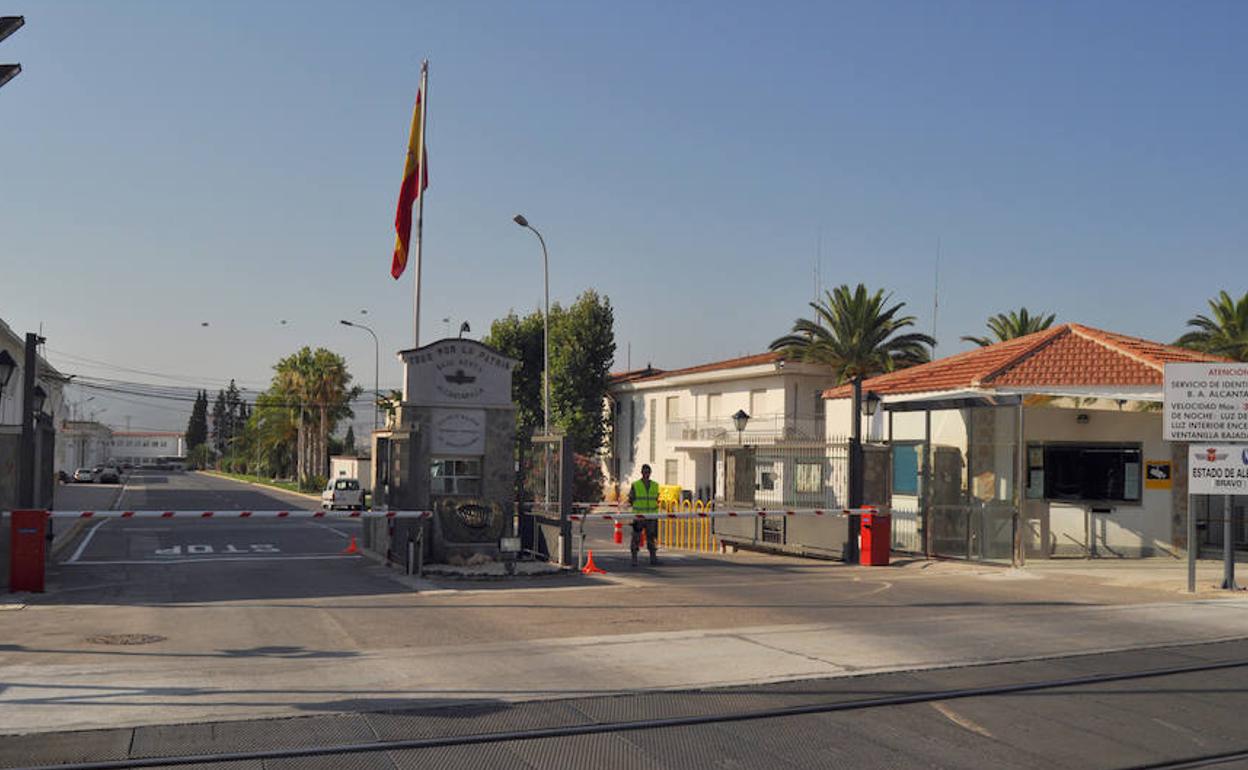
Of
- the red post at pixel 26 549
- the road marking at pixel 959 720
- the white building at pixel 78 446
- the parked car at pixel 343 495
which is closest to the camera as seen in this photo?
the road marking at pixel 959 720

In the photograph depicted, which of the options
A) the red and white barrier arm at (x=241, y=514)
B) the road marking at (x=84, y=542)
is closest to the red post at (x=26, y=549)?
the red and white barrier arm at (x=241, y=514)

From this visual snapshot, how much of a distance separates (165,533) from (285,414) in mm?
56758

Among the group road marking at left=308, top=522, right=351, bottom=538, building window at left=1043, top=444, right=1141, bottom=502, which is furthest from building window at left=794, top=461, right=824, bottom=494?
road marking at left=308, top=522, right=351, bottom=538

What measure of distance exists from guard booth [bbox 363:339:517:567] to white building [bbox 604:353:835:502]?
21929 mm

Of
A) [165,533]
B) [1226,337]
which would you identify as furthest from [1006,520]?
[1226,337]

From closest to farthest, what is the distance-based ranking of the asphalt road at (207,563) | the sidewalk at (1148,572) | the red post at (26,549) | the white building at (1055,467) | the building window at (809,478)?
the red post at (26,549)
the asphalt road at (207,563)
the sidewalk at (1148,572)
the white building at (1055,467)
the building window at (809,478)

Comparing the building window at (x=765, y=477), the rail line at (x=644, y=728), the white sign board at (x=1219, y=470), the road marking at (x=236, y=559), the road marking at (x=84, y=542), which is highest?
the white sign board at (x=1219, y=470)

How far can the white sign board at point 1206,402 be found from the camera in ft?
56.1

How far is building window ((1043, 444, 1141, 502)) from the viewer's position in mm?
22984

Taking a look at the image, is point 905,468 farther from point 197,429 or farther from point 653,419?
point 197,429

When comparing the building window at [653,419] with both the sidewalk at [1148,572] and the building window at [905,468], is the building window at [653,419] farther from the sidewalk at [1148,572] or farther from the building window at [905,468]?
the sidewalk at [1148,572]

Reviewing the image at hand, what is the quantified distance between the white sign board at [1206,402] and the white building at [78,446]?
7497 cm

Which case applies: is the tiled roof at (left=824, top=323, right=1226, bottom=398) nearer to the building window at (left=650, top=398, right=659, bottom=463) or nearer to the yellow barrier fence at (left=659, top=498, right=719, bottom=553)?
the yellow barrier fence at (left=659, top=498, right=719, bottom=553)

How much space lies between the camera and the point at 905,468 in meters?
23.4
